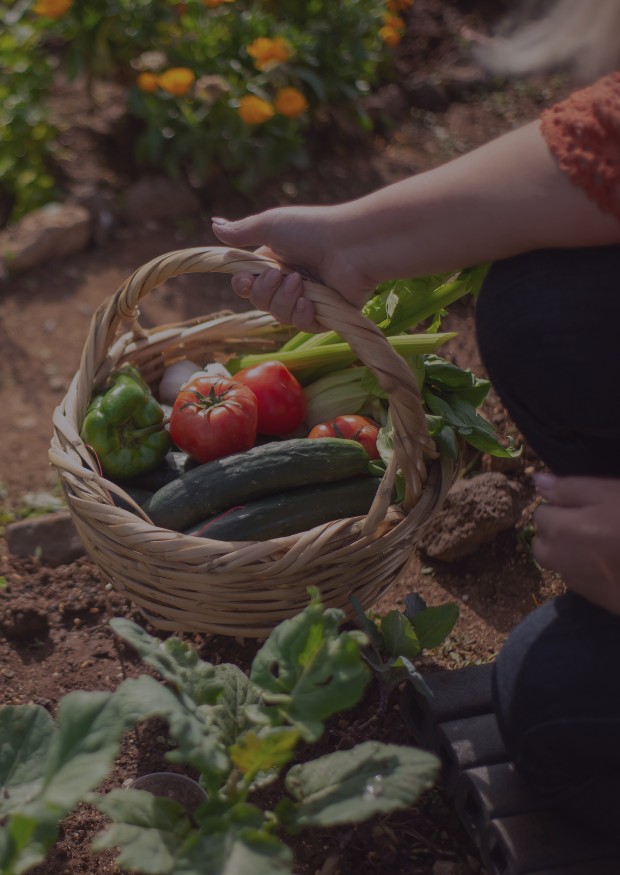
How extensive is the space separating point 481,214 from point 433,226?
0.32 ft

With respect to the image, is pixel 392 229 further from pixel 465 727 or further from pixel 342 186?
pixel 342 186

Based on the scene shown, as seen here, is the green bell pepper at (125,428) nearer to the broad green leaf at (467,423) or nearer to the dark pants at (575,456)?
→ the broad green leaf at (467,423)

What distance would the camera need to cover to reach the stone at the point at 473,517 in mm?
2449

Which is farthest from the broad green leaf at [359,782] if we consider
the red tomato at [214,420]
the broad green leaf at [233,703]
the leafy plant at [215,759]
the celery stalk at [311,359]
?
the celery stalk at [311,359]

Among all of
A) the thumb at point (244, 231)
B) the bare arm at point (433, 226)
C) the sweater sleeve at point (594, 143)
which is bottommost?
the thumb at point (244, 231)

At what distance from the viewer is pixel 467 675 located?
77.2 inches

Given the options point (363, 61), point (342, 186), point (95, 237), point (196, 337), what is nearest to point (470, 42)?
point (363, 61)

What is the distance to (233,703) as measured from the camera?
1622mm

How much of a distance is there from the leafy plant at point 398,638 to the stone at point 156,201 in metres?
2.78

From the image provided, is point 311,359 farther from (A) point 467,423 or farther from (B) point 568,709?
(B) point 568,709

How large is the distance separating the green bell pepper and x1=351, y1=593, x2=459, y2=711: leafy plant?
724 mm

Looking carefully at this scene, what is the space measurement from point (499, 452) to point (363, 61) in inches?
113

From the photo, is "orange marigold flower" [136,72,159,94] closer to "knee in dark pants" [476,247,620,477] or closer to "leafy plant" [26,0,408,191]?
"leafy plant" [26,0,408,191]

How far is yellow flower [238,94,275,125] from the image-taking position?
3824mm
